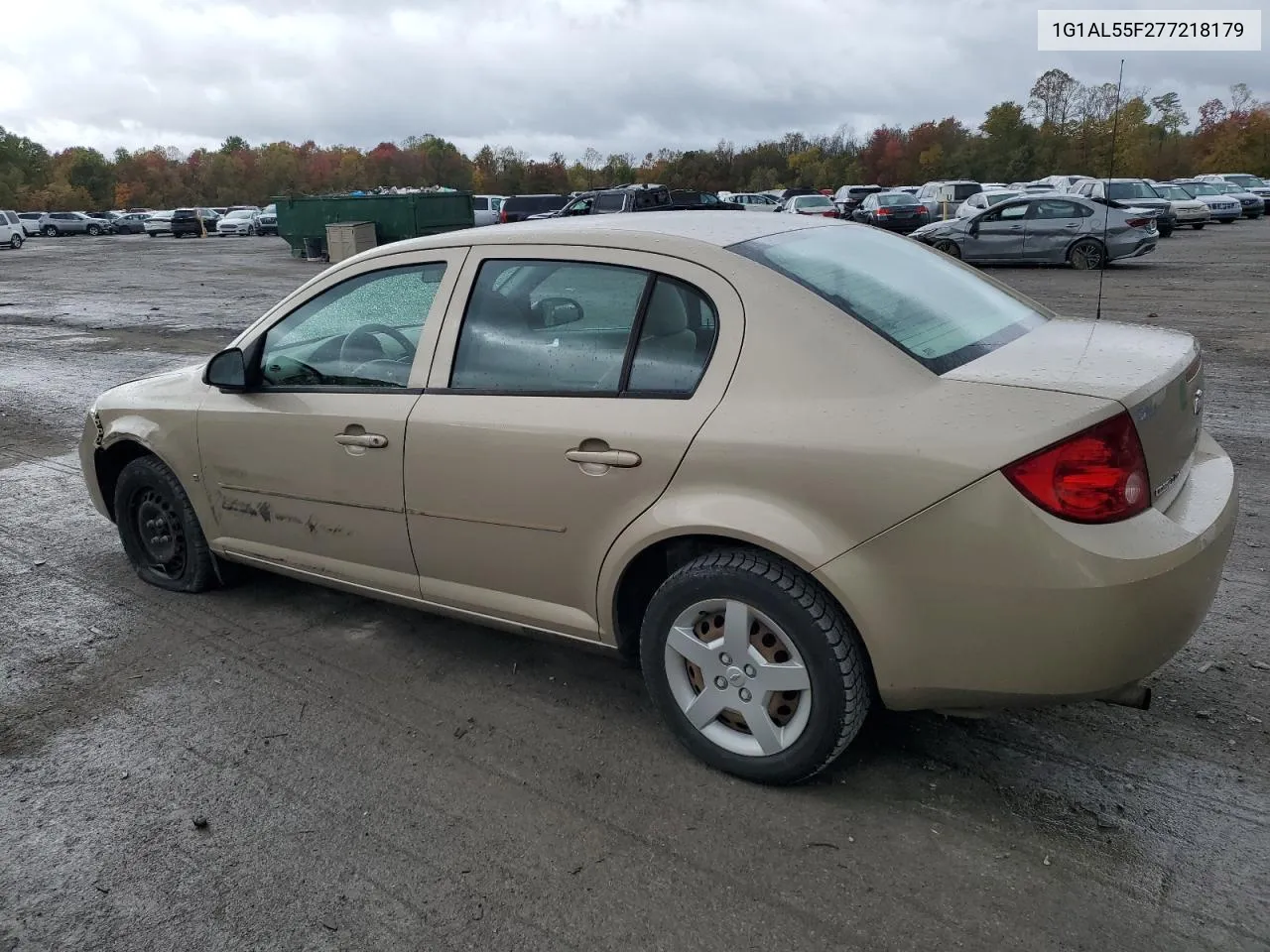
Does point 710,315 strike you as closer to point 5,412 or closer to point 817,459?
point 817,459

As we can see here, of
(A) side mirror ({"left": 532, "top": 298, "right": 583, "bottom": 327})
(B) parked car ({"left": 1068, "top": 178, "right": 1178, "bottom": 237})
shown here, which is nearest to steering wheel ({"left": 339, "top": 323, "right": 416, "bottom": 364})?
(A) side mirror ({"left": 532, "top": 298, "right": 583, "bottom": 327})

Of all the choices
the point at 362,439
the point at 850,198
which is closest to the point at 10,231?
the point at 850,198

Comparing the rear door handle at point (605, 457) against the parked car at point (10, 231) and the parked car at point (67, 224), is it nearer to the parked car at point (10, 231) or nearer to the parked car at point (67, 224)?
the parked car at point (10, 231)

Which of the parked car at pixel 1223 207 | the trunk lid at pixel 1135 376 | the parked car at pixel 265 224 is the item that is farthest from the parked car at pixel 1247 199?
the parked car at pixel 265 224

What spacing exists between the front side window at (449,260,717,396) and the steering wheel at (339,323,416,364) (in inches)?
17.3

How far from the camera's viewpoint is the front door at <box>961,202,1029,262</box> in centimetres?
2056

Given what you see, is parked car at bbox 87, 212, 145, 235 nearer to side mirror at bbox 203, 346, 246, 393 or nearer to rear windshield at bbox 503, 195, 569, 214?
rear windshield at bbox 503, 195, 569, 214

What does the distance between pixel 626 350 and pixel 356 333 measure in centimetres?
130

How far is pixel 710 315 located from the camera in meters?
3.02

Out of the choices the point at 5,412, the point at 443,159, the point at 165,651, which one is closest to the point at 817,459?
the point at 165,651

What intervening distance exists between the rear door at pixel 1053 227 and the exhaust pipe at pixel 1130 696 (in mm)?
19699

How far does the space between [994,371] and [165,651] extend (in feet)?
11.1

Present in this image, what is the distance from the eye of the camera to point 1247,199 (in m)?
38.3

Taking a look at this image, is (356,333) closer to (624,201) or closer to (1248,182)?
(624,201)
